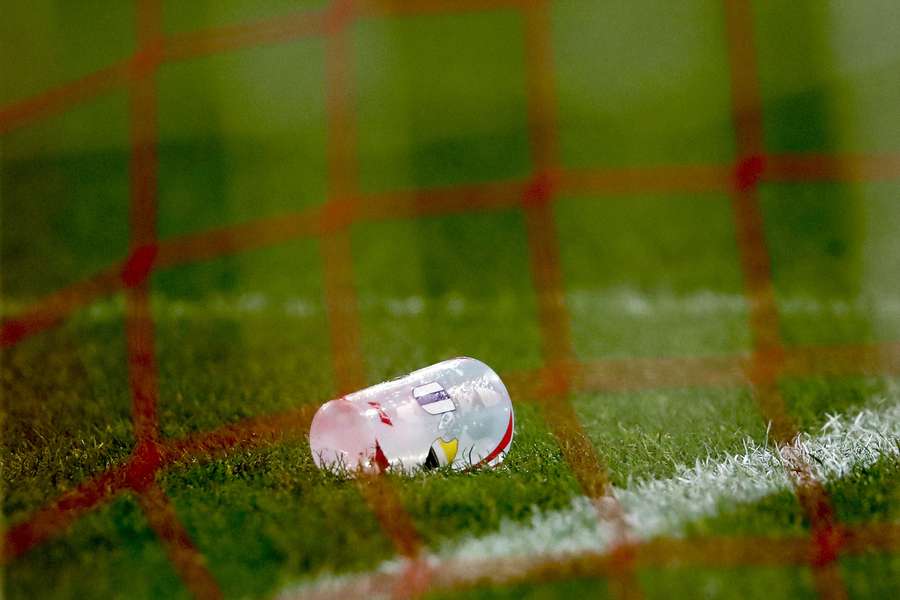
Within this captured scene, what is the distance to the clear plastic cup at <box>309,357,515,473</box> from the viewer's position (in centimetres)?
201

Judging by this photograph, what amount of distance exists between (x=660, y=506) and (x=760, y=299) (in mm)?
1967

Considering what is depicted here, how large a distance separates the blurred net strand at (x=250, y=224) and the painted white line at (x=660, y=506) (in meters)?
0.32

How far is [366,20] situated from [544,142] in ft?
6.24

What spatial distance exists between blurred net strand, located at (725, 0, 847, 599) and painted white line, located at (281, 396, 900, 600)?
0.05 meters

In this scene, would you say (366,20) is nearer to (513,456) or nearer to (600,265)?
(600,265)

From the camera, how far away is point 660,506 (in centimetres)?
189

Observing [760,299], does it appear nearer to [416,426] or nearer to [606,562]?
[416,426]

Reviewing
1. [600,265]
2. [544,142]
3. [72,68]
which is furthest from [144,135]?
[600,265]

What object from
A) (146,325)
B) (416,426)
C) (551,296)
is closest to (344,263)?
(551,296)

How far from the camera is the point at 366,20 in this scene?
6.82 m

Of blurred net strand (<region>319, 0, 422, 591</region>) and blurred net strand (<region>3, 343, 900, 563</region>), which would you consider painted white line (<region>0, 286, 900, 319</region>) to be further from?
blurred net strand (<region>3, 343, 900, 563</region>)

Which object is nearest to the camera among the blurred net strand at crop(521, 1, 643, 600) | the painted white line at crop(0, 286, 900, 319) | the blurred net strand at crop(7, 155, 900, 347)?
the blurred net strand at crop(521, 1, 643, 600)

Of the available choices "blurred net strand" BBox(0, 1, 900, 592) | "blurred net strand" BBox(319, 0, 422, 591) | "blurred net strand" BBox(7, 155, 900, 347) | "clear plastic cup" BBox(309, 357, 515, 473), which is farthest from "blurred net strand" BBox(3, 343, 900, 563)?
"blurred net strand" BBox(7, 155, 900, 347)

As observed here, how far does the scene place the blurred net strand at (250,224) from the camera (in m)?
2.04
